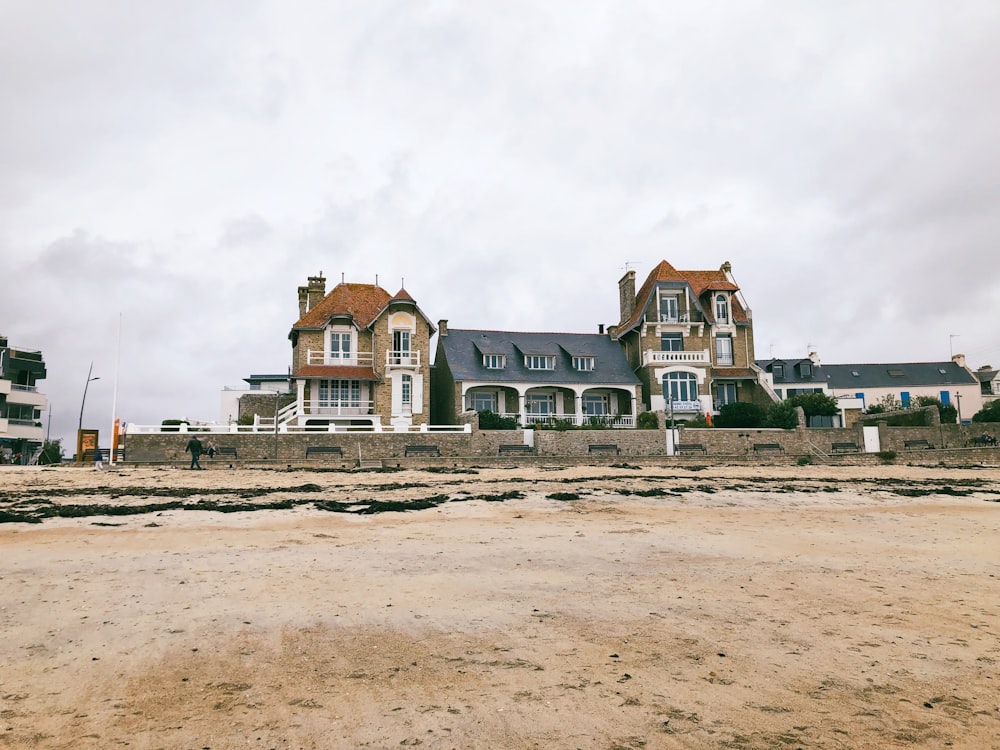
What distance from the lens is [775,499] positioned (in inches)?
646

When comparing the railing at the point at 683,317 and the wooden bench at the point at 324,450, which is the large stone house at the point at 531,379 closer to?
the railing at the point at 683,317

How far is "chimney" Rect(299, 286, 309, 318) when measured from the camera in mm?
44500

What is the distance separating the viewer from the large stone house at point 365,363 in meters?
39.5

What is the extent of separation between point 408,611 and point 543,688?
2109 millimetres

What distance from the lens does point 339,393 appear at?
39.9m

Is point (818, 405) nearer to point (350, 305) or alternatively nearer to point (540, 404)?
point (540, 404)

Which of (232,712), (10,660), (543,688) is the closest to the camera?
(232,712)

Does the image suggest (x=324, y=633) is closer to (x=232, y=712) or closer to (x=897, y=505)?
(x=232, y=712)

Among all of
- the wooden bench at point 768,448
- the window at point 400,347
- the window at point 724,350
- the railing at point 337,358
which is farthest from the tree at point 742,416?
the railing at point 337,358

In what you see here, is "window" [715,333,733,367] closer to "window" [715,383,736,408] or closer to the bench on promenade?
"window" [715,383,736,408]

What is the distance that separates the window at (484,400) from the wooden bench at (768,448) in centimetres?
1625

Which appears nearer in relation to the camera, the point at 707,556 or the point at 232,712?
the point at 232,712

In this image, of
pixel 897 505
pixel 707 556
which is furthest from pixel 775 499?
pixel 707 556

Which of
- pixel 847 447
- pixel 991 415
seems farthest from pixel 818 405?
pixel 991 415
